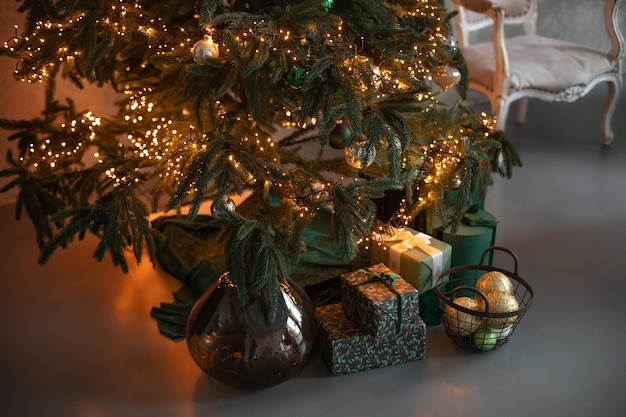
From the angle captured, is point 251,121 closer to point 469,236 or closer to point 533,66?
point 469,236

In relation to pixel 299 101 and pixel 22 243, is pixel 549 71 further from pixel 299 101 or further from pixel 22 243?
pixel 22 243

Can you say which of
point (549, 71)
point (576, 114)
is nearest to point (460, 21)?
point (549, 71)

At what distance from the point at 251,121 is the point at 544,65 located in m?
1.64

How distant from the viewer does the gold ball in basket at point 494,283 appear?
1.94 meters

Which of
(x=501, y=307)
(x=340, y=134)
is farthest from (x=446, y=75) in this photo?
(x=501, y=307)

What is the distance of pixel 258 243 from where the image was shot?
1667 millimetres

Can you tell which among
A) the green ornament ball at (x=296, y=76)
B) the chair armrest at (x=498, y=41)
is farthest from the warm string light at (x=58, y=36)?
the chair armrest at (x=498, y=41)

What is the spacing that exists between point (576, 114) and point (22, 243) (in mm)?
2886

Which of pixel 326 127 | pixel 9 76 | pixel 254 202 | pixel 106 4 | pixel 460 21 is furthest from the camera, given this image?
pixel 460 21

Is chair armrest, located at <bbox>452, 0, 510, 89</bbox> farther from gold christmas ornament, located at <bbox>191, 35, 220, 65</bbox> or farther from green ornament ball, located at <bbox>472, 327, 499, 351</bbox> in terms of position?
gold christmas ornament, located at <bbox>191, 35, 220, 65</bbox>

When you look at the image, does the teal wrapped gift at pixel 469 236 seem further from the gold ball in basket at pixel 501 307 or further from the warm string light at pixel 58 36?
the warm string light at pixel 58 36

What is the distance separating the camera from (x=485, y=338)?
1936 mm

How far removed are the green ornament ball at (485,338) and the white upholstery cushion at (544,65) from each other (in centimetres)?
141

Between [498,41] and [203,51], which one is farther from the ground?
[203,51]
